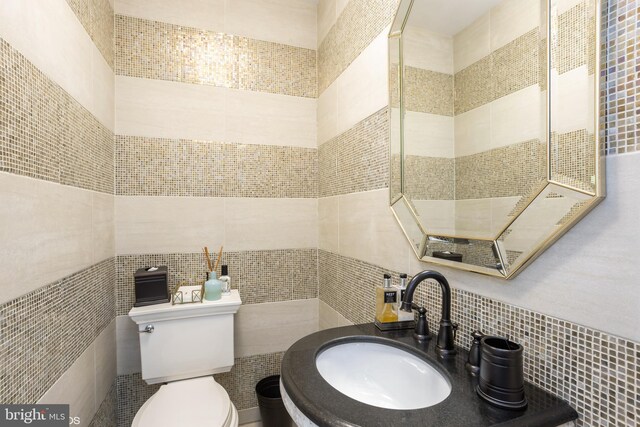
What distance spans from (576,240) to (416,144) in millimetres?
611

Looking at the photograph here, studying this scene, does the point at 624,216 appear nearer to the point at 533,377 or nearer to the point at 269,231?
the point at 533,377

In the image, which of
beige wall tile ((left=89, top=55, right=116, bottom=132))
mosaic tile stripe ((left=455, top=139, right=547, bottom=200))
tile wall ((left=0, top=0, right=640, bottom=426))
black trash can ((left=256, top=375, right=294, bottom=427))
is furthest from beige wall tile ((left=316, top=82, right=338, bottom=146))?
black trash can ((left=256, top=375, right=294, bottom=427))

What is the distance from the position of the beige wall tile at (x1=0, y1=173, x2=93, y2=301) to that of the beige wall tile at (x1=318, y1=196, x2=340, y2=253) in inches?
46.4

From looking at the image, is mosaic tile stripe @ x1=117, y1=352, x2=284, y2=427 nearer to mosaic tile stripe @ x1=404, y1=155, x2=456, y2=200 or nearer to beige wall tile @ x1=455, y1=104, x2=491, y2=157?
mosaic tile stripe @ x1=404, y1=155, x2=456, y2=200

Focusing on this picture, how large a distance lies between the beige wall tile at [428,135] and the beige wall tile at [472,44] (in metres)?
0.17

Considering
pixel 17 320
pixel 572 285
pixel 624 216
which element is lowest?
pixel 17 320

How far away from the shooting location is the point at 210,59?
183 cm

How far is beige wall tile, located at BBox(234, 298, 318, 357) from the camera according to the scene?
6.17 feet

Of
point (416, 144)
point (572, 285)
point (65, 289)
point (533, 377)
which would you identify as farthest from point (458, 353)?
point (65, 289)

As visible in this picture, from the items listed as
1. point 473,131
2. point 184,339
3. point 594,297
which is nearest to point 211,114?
point 184,339

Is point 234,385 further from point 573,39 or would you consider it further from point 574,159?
point 573,39

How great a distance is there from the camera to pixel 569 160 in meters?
0.64

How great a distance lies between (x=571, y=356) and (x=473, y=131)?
2.03 ft

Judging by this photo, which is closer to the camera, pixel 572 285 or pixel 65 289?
pixel 572 285
